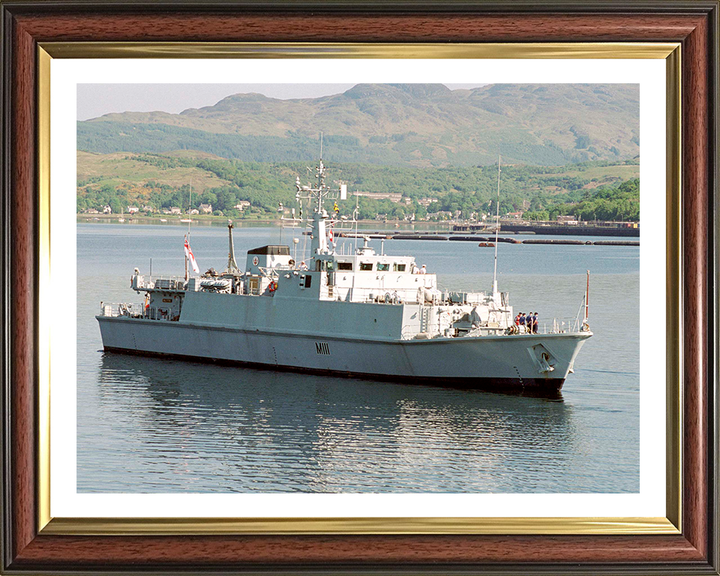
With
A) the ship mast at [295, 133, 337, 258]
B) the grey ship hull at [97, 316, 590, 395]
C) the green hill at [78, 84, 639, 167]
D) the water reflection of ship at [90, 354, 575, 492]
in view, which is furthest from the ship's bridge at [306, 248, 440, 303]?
the green hill at [78, 84, 639, 167]

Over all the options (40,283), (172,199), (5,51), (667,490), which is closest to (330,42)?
(5,51)

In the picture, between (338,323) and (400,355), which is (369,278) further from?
(400,355)

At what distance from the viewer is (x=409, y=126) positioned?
1312cm

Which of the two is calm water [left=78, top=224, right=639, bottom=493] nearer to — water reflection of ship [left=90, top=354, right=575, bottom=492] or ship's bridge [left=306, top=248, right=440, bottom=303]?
water reflection of ship [left=90, top=354, right=575, bottom=492]

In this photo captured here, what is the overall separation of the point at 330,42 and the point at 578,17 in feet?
6.57

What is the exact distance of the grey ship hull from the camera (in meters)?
23.4

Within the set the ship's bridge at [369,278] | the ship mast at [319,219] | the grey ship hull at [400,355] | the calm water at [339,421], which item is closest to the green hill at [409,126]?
the calm water at [339,421]

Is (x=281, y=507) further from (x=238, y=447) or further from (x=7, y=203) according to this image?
(x=238, y=447)

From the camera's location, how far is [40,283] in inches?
291

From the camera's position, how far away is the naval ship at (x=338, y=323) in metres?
23.7

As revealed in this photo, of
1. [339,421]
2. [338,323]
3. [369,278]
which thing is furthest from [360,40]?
[369,278]

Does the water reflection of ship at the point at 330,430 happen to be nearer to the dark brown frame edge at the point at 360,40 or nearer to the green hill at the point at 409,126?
the dark brown frame edge at the point at 360,40

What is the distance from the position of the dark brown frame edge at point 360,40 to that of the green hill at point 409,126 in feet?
2.50

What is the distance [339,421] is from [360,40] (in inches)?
546
